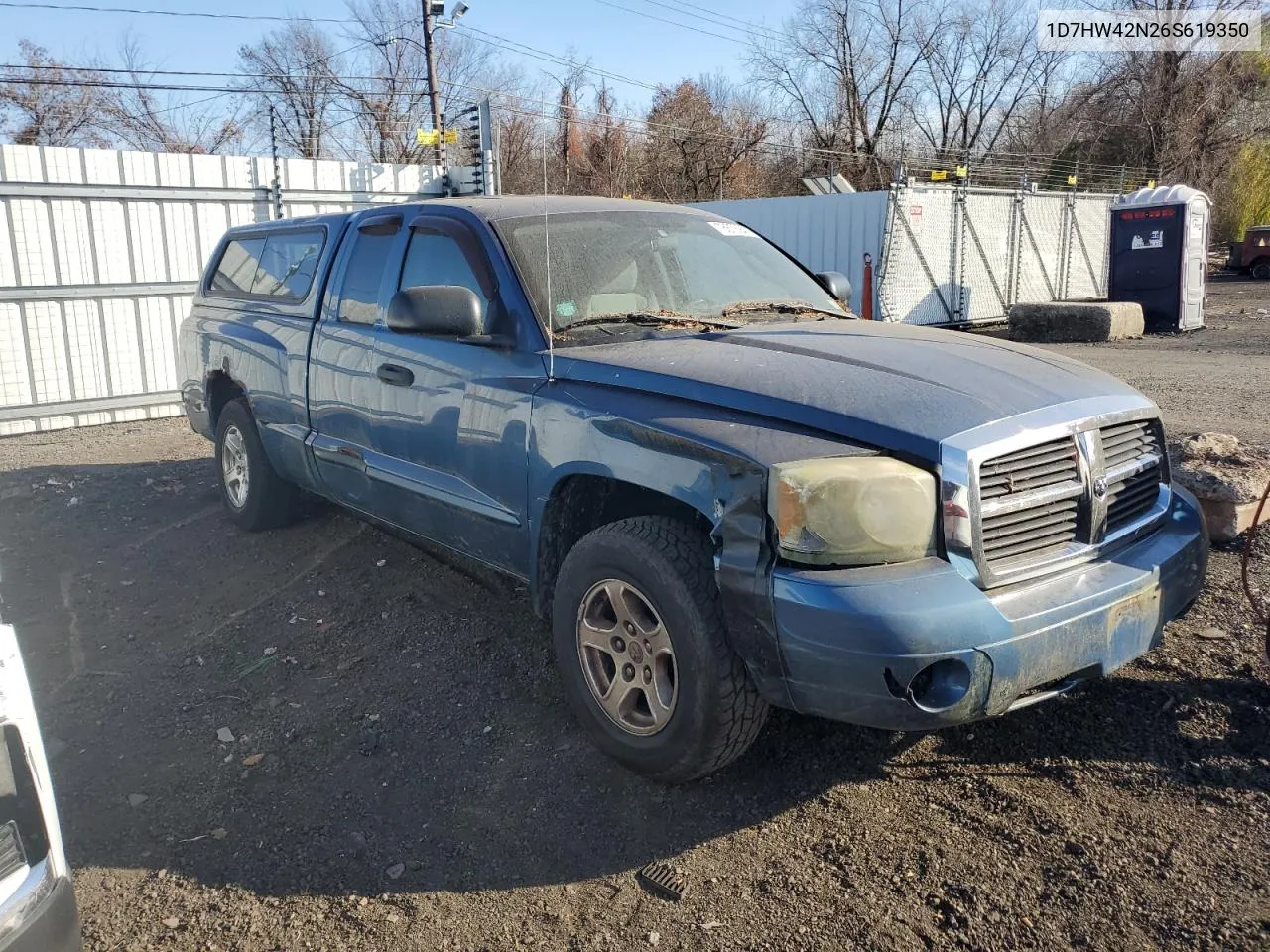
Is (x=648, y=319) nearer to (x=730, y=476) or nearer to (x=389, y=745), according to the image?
(x=730, y=476)

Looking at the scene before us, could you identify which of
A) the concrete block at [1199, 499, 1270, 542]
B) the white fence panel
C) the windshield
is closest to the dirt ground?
the concrete block at [1199, 499, 1270, 542]

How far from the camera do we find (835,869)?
2799 mm

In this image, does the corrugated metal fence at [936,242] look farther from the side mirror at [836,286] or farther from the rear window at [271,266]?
the side mirror at [836,286]

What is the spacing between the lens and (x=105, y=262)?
1035cm

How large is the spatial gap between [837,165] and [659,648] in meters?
40.9

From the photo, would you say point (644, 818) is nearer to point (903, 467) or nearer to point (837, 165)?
point (903, 467)

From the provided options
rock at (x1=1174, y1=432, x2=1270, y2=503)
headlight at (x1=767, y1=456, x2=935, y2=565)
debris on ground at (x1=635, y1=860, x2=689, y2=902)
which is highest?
headlight at (x1=767, y1=456, x2=935, y2=565)

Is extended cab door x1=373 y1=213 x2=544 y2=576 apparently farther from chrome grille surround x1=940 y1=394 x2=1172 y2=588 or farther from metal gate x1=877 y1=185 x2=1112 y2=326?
metal gate x1=877 y1=185 x2=1112 y2=326

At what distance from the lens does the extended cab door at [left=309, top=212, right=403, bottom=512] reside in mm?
4590

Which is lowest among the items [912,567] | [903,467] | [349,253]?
[912,567]

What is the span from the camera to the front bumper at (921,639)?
256 cm

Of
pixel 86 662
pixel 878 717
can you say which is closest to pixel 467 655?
pixel 86 662

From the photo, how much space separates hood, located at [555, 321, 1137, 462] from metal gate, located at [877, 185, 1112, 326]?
13.7 meters

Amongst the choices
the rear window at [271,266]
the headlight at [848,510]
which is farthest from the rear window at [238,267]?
the headlight at [848,510]
